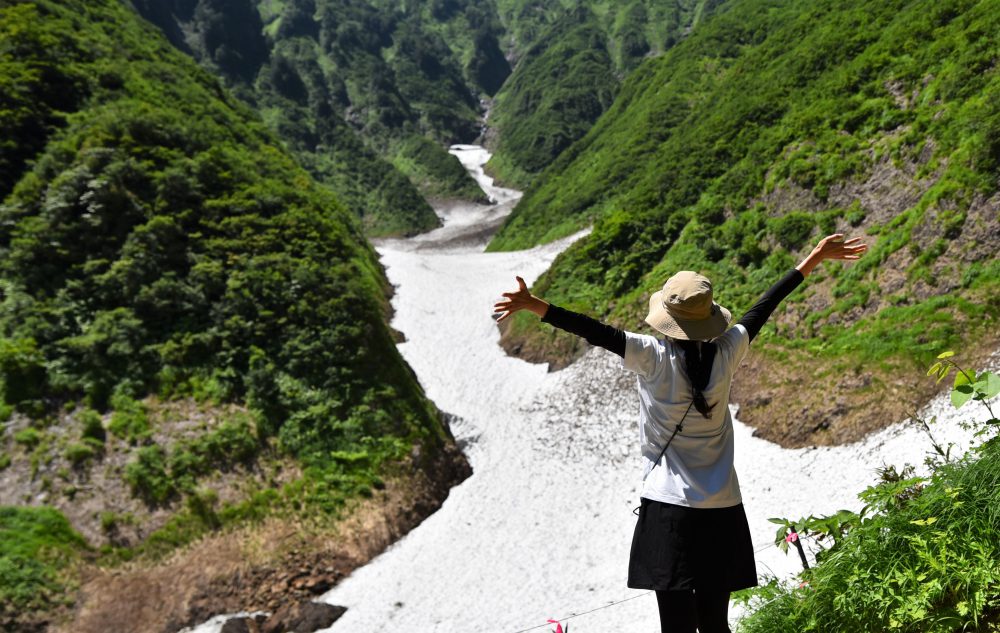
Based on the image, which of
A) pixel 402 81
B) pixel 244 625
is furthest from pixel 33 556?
pixel 402 81

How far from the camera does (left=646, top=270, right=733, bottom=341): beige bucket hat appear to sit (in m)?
3.45

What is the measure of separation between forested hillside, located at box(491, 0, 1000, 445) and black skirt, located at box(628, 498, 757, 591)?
975 cm

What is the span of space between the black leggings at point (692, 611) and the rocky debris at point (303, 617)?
10613mm

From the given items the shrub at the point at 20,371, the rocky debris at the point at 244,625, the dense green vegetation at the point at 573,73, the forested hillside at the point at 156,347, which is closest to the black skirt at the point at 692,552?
the rocky debris at the point at 244,625

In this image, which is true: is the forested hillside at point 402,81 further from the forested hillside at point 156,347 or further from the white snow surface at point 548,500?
the white snow surface at point 548,500

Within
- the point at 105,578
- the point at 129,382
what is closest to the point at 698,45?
the point at 129,382

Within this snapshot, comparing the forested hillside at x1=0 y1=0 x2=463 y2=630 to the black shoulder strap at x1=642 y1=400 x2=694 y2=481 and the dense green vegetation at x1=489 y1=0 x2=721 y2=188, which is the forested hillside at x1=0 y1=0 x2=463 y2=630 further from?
the dense green vegetation at x1=489 y1=0 x2=721 y2=188

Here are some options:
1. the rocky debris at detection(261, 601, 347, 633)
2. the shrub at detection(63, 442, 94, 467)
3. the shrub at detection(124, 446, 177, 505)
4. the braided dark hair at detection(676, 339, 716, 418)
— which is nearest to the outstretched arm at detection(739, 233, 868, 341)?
the braided dark hair at detection(676, 339, 716, 418)

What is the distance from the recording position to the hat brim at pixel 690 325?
11.3 feet

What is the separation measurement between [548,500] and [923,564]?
1237 cm

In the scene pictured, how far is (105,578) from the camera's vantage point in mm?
12445

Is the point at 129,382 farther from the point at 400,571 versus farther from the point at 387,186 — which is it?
the point at 387,186

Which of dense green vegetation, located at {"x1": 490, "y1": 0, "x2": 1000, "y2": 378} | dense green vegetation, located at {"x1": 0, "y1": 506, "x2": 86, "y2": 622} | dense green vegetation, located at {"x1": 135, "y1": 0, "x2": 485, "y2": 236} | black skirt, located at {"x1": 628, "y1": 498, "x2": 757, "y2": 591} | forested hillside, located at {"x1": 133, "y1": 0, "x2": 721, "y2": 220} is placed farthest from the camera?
forested hillside, located at {"x1": 133, "y1": 0, "x2": 721, "y2": 220}

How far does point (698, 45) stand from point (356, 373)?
39669 millimetres
